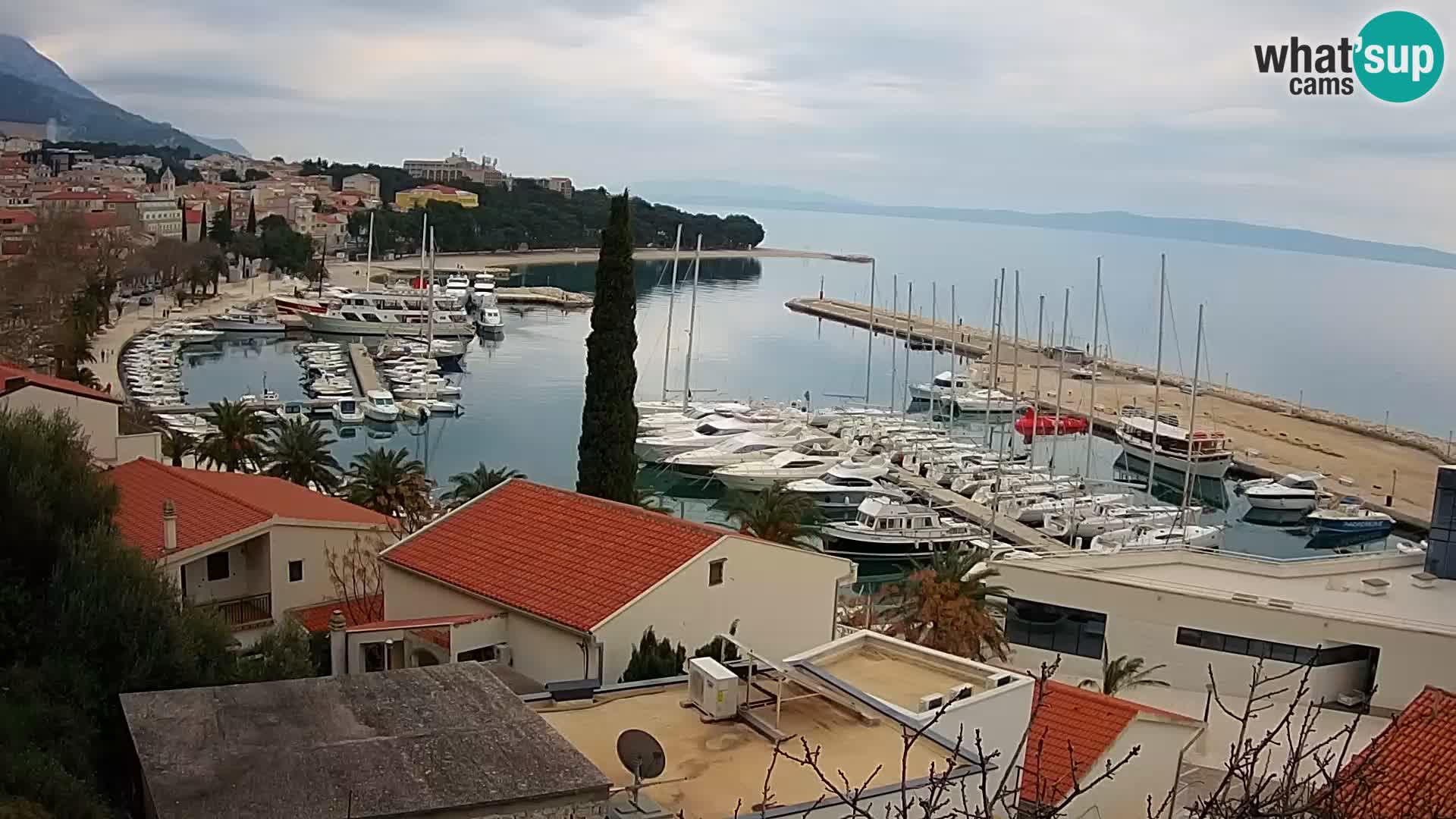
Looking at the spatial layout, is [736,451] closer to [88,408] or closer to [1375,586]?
[88,408]

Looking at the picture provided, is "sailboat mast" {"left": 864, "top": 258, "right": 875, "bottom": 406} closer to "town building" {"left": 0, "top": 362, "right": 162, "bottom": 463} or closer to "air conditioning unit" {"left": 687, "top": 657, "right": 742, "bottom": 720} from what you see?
→ "town building" {"left": 0, "top": 362, "right": 162, "bottom": 463}

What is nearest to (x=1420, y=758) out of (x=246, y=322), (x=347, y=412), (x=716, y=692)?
(x=716, y=692)

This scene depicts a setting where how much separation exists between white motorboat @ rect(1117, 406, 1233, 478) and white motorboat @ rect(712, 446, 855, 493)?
10.5 m

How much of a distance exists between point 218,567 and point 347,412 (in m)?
27.2

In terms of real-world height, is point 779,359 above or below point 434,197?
below

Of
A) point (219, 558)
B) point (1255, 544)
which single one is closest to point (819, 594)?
point (219, 558)

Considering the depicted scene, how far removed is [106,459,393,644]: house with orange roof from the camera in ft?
42.7

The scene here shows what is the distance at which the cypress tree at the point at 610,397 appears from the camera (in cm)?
1867

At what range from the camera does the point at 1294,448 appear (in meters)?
46.8

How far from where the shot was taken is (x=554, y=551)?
457 inches

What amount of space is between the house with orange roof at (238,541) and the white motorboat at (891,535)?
14428 millimetres

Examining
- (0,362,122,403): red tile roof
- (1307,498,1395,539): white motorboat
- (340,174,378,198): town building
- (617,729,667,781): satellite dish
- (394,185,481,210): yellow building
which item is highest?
(340,174,378,198): town building

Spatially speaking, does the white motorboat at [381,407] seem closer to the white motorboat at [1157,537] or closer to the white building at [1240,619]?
the white motorboat at [1157,537]

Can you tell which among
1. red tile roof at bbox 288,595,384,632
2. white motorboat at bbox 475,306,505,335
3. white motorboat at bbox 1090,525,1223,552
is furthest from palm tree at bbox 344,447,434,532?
white motorboat at bbox 475,306,505,335
